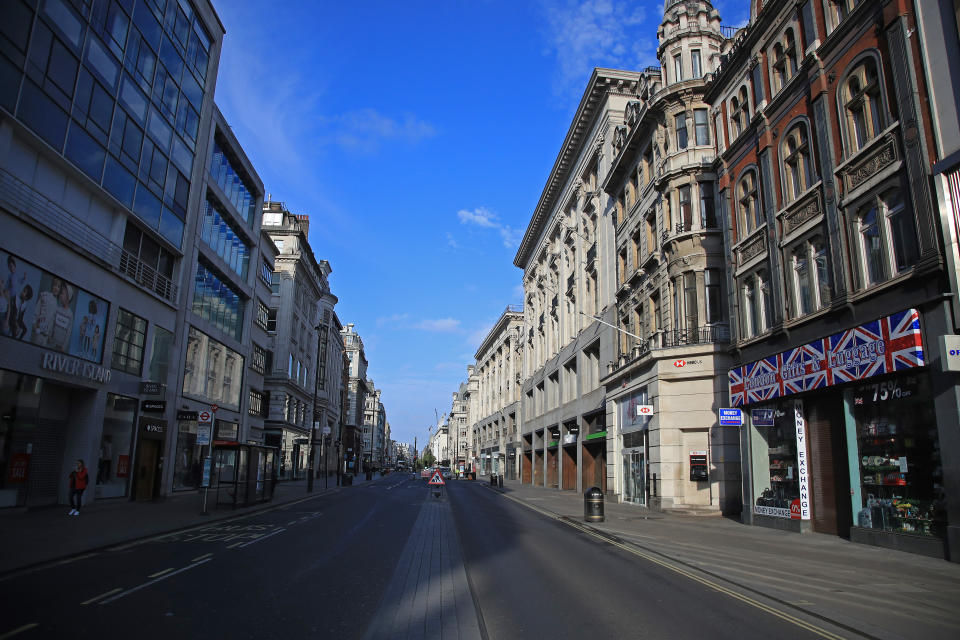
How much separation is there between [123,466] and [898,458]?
27.1 m

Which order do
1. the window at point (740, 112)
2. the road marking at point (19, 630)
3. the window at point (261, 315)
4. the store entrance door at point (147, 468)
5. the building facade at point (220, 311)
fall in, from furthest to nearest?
the window at point (261, 315)
the building facade at point (220, 311)
the store entrance door at point (147, 468)
the window at point (740, 112)
the road marking at point (19, 630)

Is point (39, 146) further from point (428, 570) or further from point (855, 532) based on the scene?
point (855, 532)

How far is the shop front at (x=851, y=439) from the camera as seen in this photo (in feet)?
42.7

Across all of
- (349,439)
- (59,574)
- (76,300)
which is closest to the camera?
(59,574)

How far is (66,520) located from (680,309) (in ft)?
74.4

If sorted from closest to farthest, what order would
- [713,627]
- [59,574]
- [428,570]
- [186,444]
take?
[713,627], [59,574], [428,570], [186,444]

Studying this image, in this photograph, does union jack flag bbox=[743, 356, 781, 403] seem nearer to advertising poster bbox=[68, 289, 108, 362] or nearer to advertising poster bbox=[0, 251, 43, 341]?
advertising poster bbox=[0, 251, 43, 341]

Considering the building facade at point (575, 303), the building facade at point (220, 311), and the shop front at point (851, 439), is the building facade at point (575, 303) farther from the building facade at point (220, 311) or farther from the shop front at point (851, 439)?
the building facade at point (220, 311)

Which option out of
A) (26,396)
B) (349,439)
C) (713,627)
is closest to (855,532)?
(713,627)

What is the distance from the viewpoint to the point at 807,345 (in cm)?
1695

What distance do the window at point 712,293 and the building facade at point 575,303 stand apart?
17.1 feet

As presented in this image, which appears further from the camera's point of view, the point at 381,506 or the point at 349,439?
the point at 349,439

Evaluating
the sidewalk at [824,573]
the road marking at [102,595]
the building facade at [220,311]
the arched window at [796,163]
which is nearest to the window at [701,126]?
the arched window at [796,163]

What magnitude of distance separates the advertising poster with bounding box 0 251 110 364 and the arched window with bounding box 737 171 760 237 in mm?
23751
